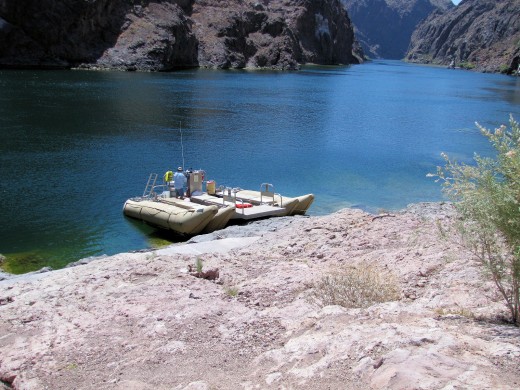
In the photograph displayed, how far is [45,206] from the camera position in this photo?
23.7 meters

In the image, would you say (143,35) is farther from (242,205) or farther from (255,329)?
(255,329)

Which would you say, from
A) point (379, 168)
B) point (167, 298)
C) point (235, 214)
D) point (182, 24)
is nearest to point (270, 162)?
point (379, 168)

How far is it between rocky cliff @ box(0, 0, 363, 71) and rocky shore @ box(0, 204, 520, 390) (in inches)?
3600

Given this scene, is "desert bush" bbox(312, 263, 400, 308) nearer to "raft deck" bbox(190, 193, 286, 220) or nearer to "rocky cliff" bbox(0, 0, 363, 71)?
"raft deck" bbox(190, 193, 286, 220)

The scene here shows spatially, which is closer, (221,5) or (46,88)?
(46,88)

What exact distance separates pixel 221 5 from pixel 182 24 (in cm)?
2578

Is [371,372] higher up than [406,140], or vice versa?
[371,372]

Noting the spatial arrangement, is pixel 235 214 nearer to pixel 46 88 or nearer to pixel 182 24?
pixel 46 88

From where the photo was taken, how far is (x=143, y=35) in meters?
104

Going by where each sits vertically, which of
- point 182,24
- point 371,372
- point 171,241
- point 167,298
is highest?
point 182,24

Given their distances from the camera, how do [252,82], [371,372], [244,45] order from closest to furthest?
[371,372]
[252,82]
[244,45]

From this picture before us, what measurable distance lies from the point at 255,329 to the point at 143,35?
104m

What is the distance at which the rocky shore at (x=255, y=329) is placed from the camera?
5730 mm

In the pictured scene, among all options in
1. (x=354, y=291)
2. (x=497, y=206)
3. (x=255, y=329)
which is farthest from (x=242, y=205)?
(x=497, y=206)
